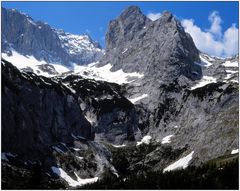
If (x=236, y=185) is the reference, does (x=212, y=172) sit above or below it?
above

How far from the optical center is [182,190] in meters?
176

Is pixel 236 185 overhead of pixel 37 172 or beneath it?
beneath

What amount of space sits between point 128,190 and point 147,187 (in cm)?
786

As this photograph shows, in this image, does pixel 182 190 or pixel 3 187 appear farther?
pixel 3 187

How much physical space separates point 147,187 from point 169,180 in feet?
30.4

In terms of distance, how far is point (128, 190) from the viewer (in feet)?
635

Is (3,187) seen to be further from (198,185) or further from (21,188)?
(198,185)

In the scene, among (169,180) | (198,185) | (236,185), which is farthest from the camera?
(169,180)

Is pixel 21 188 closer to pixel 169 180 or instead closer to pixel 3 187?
pixel 3 187

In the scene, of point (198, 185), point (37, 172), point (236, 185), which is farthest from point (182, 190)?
point (37, 172)

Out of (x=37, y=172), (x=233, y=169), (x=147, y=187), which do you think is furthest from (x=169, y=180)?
(x=37, y=172)

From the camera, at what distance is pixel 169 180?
193375mm

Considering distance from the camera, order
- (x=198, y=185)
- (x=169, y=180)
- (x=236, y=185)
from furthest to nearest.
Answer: (x=169, y=180)
(x=198, y=185)
(x=236, y=185)

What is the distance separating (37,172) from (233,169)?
2961 inches
